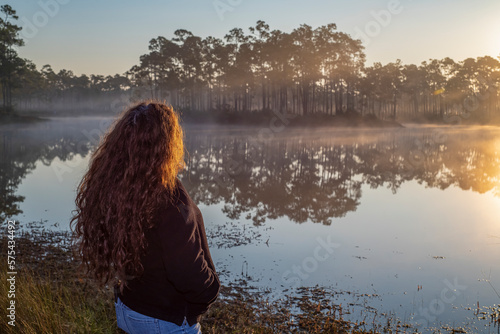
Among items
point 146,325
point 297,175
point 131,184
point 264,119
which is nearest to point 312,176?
point 297,175

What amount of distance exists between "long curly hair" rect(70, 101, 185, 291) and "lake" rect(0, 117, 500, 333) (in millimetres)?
2110

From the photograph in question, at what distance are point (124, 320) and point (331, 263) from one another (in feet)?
22.7

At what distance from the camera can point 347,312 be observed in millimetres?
6559

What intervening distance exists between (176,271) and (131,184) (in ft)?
1.87

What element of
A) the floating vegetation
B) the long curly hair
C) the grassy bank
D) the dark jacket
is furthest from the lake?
the dark jacket

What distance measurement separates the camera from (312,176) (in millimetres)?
20984

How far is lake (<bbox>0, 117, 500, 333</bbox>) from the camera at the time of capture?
7.36 metres

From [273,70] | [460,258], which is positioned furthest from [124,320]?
[273,70]

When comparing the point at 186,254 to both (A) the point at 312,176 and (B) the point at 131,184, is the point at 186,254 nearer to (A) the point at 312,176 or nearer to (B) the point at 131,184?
(B) the point at 131,184

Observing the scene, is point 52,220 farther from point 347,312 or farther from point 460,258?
point 460,258

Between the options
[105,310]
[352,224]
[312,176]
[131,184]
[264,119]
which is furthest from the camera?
[264,119]

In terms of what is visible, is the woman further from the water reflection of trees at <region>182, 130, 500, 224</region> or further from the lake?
the water reflection of trees at <region>182, 130, 500, 224</region>

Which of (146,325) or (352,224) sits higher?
(146,325)

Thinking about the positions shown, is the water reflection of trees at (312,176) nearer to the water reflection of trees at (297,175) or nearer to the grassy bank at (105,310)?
the water reflection of trees at (297,175)
